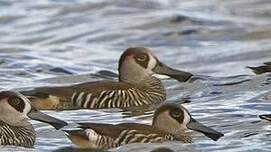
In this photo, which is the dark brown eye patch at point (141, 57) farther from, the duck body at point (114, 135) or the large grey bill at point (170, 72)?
the duck body at point (114, 135)

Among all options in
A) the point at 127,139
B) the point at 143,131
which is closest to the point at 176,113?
the point at 143,131

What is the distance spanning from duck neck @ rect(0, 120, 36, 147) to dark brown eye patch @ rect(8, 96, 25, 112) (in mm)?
169

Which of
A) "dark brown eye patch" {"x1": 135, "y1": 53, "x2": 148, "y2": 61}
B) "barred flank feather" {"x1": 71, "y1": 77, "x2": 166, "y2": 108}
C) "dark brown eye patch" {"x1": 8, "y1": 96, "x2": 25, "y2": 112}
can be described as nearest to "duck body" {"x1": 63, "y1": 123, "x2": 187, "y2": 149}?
"dark brown eye patch" {"x1": 8, "y1": 96, "x2": 25, "y2": 112}

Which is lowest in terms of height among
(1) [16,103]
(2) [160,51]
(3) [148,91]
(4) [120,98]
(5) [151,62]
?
(2) [160,51]

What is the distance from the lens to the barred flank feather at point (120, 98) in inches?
579

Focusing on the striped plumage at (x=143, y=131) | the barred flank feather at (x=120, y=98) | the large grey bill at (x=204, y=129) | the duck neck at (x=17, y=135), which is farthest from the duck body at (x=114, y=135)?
the barred flank feather at (x=120, y=98)

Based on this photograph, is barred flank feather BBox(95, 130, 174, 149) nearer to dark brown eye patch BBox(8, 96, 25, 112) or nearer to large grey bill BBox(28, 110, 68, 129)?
large grey bill BBox(28, 110, 68, 129)

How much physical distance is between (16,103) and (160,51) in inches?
376

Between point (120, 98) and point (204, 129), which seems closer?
point (204, 129)

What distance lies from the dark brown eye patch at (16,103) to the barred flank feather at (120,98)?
201cm

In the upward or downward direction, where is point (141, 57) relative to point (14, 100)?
downward

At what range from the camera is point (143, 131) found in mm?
12180

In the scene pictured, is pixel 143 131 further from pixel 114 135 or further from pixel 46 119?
pixel 46 119

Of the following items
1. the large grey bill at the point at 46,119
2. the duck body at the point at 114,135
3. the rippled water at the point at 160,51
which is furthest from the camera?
the rippled water at the point at 160,51
